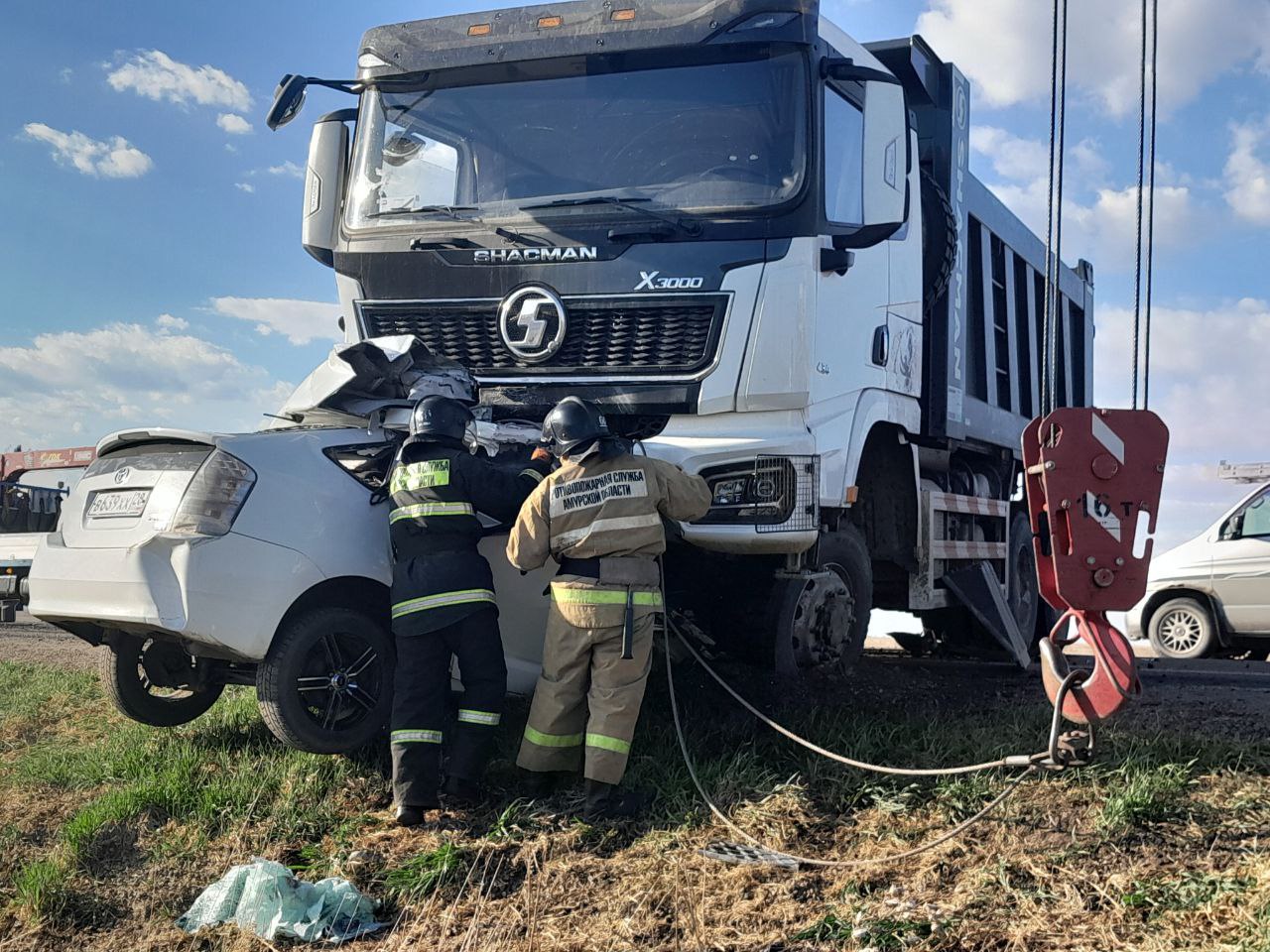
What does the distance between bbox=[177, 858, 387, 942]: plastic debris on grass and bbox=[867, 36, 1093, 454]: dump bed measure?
14.1 feet

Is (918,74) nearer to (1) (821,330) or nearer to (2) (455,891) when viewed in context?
(1) (821,330)

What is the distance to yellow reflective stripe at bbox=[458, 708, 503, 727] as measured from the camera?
498cm

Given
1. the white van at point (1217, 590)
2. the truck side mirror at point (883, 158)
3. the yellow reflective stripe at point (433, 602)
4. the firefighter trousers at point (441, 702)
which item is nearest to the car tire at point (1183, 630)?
the white van at point (1217, 590)

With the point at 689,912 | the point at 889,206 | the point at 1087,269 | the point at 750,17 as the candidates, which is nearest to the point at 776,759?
the point at 689,912

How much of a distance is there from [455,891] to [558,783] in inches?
38.2

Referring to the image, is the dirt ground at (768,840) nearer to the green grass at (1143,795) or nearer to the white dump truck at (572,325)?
the green grass at (1143,795)

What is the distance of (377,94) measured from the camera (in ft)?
20.9

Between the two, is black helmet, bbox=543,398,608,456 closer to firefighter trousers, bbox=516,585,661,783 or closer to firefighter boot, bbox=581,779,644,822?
firefighter trousers, bbox=516,585,661,783

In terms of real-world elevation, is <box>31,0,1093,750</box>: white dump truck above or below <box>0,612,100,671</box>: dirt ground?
above

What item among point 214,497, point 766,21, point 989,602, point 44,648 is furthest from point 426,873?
point 44,648

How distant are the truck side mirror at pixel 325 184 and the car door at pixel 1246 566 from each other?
9.26 meters

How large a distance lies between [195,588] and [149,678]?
142 cm

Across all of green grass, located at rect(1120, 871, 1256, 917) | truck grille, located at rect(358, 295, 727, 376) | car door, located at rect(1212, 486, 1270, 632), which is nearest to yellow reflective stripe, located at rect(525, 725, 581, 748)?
truck grille, located at rect(358, 295, 727, 376)

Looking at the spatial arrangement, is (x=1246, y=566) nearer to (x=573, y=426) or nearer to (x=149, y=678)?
(x=573, y=426)
